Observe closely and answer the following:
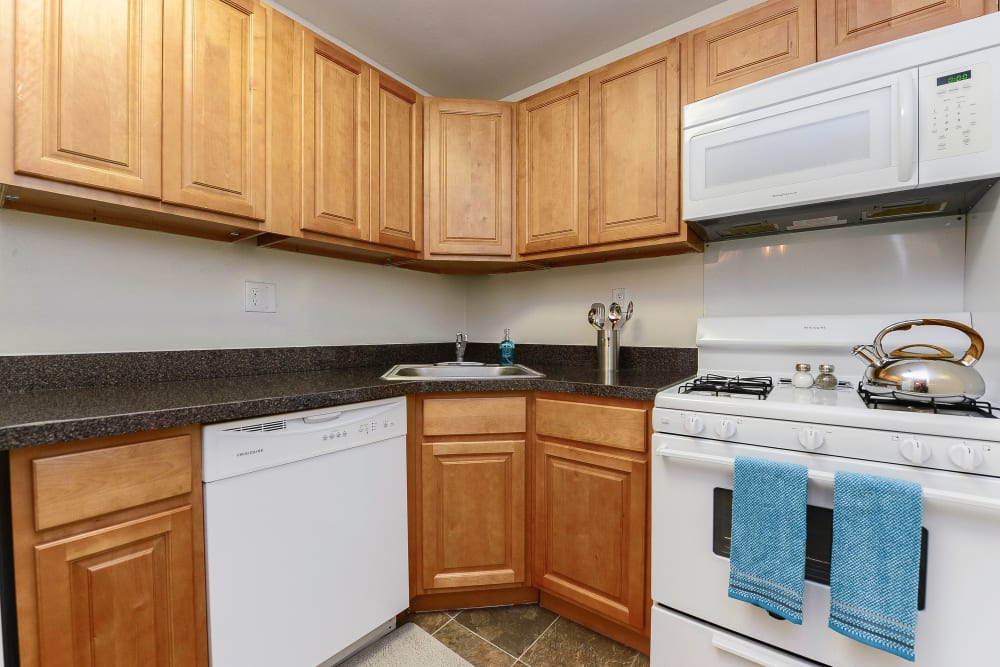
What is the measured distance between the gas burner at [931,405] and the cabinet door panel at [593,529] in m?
0.64

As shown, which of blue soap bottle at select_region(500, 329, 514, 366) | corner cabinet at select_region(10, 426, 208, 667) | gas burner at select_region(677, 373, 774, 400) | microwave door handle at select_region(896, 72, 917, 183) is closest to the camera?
corner cabinet at select_region(10, 426, 208, 667)

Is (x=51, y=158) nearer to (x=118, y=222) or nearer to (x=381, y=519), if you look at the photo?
(x=118, y=222)

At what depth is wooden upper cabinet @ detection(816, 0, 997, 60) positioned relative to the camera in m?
1.19

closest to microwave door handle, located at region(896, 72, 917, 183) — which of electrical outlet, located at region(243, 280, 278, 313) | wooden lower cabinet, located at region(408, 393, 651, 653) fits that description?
wooden lower cabinet, located at region(408, 393, 651, 653)

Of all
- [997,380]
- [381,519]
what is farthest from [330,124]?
[997,380]

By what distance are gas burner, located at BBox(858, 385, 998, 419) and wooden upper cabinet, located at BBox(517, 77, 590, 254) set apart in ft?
3.63

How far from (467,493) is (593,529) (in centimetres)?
47

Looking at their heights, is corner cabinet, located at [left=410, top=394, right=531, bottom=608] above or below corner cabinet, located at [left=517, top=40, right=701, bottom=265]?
→ below

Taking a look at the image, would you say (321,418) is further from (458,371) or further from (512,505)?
(458,371)

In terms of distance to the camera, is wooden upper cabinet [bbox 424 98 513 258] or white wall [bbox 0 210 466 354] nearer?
white wall [bbox 0 210 466 354]

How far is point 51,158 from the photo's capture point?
1066 millimetres

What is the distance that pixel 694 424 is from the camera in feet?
4.05

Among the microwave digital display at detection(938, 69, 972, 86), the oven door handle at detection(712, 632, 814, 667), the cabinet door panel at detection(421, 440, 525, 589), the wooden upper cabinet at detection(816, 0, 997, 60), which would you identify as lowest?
the oven door handle at detection(712, 632, 814, 667)

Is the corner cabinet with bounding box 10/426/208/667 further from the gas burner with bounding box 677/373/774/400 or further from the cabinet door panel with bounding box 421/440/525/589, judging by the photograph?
the gas burner with bounding box 677/373/774/400
